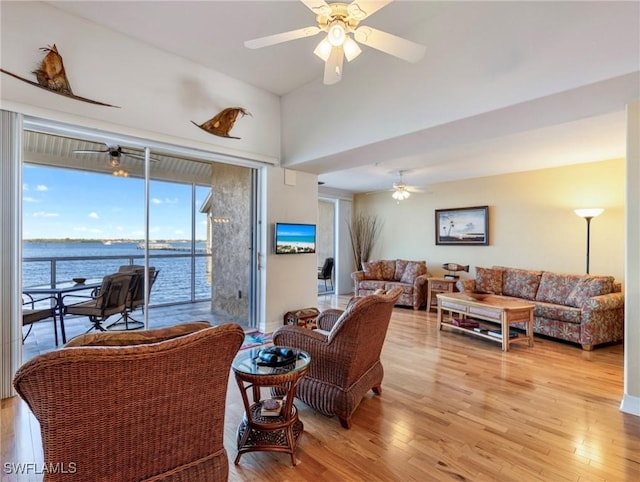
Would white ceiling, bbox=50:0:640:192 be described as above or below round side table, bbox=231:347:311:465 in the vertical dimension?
above

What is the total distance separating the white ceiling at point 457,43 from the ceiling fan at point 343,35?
2.95 feet

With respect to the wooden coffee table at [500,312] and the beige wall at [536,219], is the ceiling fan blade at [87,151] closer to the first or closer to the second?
the wooden coffee table at [500,312]

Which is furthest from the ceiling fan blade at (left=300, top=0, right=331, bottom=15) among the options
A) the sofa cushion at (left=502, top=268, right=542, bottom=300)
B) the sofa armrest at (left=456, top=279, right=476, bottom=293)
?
the sofa cushion at (left=502, top=268, right=542, bottom=300)

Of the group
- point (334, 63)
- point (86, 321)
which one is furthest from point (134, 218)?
point (334, 63)

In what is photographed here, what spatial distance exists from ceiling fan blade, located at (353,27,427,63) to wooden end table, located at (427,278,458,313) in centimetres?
469

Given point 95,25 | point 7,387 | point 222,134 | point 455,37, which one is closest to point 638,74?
point 455,37

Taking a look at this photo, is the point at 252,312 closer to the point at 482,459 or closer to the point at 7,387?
the point at 7,387

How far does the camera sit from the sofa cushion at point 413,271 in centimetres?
662

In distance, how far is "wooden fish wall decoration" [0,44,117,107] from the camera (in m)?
2.74

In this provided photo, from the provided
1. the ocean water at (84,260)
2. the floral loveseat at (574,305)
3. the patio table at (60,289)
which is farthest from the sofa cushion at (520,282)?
the patio table at (60,289)

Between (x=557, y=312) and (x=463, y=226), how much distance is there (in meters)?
2.65

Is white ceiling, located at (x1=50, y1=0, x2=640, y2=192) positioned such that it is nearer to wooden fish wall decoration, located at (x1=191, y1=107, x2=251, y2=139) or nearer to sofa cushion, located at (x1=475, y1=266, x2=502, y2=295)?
wooden fish wall decoration, located at (x1=191, y1=107, x2=251, y2=139)

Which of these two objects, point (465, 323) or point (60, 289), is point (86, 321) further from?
point (465, 323)

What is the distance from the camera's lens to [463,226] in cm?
657
